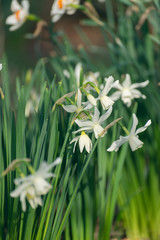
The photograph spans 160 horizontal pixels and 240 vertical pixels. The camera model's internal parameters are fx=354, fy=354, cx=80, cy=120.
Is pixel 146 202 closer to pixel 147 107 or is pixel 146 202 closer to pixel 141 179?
pixel 141 179

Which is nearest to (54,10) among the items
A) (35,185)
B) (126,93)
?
(126,93)

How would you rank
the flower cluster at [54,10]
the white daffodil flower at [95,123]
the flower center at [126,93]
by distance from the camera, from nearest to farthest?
the white daffodil flower at [95,123]
the flower center at [126,93]
the flower cluster at [54,10]

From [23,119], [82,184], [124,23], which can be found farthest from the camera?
[124,23]

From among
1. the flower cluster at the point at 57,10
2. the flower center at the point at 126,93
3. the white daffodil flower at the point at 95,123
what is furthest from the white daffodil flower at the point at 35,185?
the flower cluster at the point at 57,10

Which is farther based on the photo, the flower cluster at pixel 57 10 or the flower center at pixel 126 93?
the flower cluster at pixel 57 10

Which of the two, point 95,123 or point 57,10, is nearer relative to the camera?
point 95,123

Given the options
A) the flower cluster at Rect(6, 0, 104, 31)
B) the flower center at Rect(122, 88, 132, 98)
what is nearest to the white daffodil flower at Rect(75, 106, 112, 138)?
the flower center at Rect(122, 88, 132, 98)

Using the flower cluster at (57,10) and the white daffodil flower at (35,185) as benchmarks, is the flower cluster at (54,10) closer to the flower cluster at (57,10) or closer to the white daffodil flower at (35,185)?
the flower cluster at (57,10)

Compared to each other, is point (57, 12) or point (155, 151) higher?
point (57, 12)

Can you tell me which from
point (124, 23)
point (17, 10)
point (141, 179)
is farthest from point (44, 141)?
point (124, 23)

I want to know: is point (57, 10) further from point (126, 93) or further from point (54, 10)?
point (126, 93)

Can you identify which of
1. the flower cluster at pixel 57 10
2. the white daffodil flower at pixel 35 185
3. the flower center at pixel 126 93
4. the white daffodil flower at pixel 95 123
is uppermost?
the flower cluster at pixel 57 10
